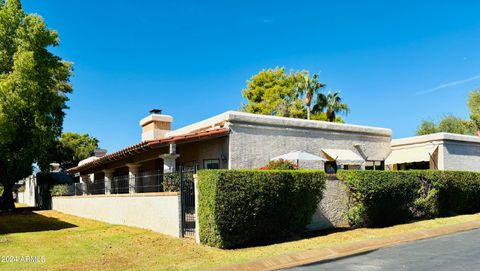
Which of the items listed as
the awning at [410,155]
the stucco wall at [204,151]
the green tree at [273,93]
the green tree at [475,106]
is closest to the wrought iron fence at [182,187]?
the stucco wall at [204,151]

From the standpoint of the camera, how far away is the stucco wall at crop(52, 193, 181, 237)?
47.5 ft

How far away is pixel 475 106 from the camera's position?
159 feet

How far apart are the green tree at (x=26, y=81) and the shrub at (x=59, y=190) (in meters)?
3.81

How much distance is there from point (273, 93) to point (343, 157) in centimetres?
2992

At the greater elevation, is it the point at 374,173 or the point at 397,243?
the point at 374,173

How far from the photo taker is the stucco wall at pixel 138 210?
47.5 feet

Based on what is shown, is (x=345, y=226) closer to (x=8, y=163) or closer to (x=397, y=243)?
(x=397, y=243)

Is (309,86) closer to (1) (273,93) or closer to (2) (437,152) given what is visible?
(1) (273,93)

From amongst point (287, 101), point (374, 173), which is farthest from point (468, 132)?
point (374, 173)

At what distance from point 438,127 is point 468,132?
149 inches

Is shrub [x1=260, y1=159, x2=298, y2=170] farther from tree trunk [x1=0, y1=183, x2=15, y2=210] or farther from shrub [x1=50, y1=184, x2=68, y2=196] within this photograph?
tree trunk [x1=0, y1=183, x2=15, y2=210]

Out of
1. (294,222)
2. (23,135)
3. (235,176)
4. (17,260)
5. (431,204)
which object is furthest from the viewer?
(23,135)

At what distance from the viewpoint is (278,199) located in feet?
43.3

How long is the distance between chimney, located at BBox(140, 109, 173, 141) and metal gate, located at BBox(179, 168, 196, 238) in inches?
439
